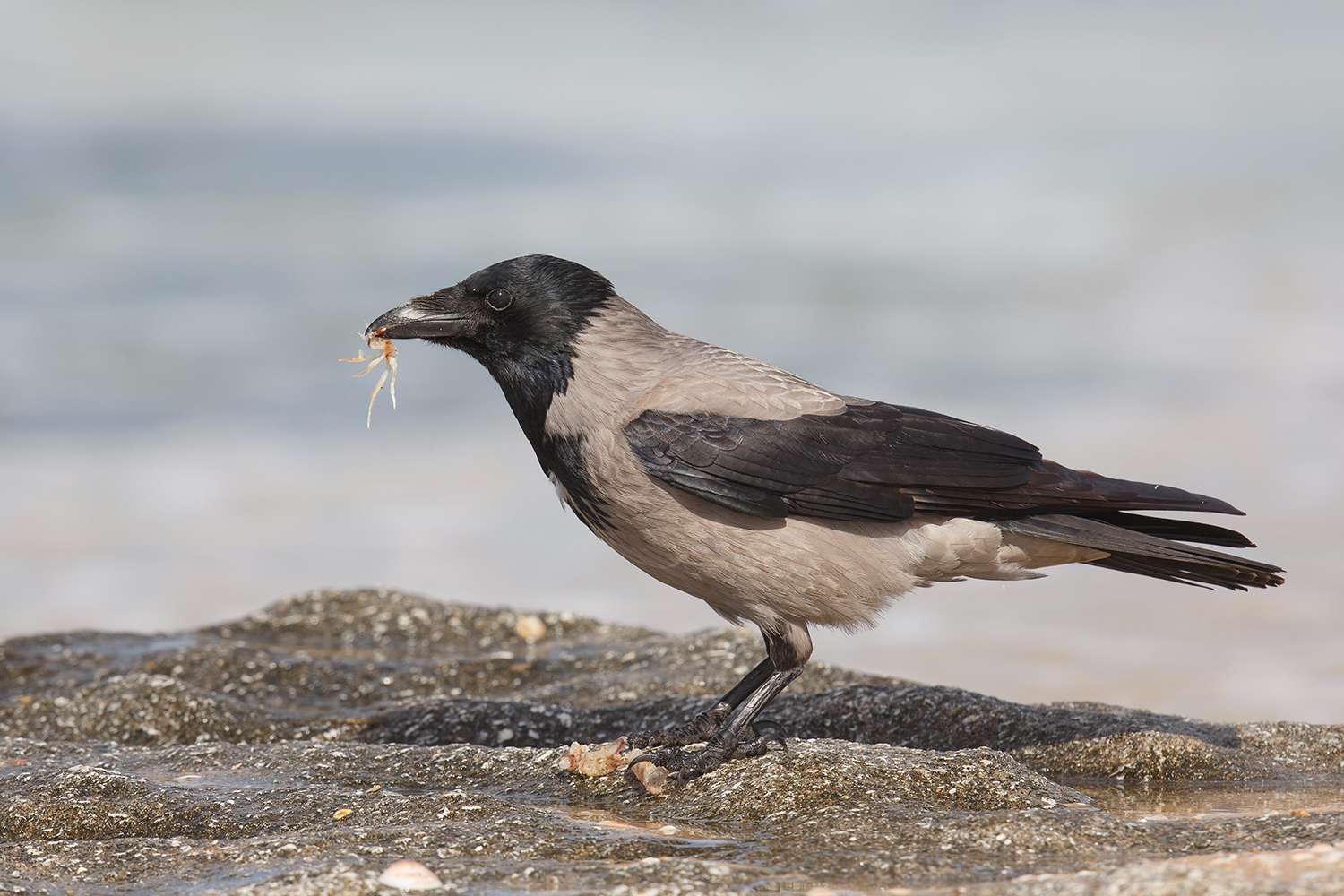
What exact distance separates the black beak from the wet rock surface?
6.76 ft

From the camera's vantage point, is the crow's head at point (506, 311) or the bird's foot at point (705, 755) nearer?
the bird's foot at point (705, 755)

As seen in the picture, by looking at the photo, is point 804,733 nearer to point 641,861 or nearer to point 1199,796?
point 1199,796

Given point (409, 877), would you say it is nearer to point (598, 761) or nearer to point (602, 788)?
point (602, 788)

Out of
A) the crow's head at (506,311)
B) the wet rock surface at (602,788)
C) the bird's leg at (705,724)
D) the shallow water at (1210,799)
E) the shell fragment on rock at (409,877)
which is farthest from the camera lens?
Answer: the crow's head at (506,311)

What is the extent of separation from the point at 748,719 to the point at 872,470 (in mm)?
1286

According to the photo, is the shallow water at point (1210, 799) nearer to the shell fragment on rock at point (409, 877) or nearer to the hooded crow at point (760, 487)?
the hooded crow at point (760, 487)

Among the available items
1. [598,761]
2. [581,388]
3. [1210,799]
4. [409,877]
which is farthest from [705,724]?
[409,877]

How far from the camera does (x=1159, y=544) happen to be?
723 cm

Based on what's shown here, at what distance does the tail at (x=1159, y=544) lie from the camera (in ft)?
23.5

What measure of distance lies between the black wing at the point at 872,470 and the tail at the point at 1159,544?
9cm

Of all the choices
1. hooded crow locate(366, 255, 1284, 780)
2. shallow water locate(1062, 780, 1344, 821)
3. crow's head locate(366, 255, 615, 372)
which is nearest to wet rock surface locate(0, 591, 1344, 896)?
shallow water locate(1062, 780, 1344, 821)

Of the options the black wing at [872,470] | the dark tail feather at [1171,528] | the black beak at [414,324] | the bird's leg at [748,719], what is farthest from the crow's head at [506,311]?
the dark tail feather at [1171,528]

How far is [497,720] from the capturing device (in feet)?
27.9

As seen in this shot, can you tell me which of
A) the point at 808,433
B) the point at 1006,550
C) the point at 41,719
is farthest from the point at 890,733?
the point at 41,719
